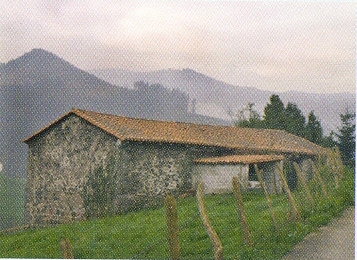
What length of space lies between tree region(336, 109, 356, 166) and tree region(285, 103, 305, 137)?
1362 millimetres

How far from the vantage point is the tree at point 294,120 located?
12.0 m

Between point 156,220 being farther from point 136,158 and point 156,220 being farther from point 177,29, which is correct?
point 177,29

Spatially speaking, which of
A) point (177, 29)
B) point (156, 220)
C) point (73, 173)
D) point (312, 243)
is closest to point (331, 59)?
point (177, 29)

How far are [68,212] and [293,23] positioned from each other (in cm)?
942

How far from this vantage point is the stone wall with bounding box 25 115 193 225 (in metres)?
13.6

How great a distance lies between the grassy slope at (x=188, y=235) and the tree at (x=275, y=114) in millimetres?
2738

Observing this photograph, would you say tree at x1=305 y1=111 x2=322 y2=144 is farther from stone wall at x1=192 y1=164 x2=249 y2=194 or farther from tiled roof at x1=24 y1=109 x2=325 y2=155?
stone wall at x1=192 y1=164 x2=249 y2=194

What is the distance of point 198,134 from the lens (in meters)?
16.3

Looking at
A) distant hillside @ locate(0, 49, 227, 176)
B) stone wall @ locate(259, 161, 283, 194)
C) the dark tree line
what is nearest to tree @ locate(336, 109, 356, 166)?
the dark tree line

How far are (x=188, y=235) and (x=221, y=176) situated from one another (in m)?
6.21

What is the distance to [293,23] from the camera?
905 centimetres

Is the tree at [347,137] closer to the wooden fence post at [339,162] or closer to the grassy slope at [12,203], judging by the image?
the wooden fence post at [339,162]

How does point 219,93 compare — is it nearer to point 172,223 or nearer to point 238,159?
point 238,159

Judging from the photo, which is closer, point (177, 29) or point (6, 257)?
point (6, 257)
